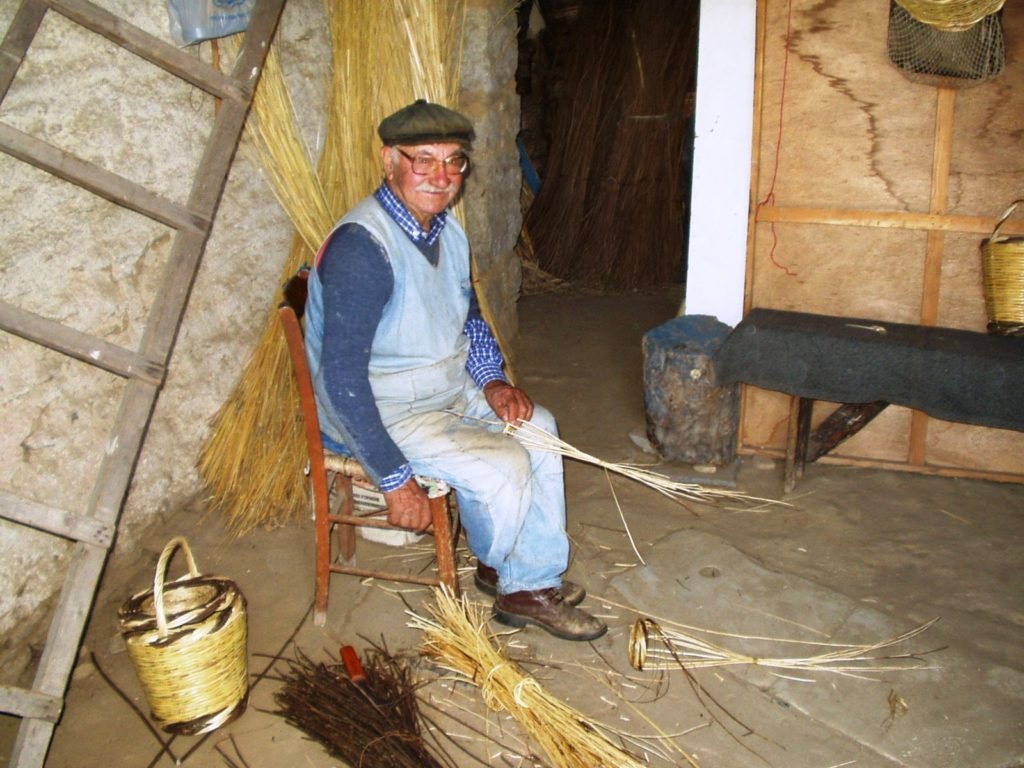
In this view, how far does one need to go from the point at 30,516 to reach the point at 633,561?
5.95ft

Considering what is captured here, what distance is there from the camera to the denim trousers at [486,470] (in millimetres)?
2484

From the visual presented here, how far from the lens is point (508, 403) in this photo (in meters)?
2.71

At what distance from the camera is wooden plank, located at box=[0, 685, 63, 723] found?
7.29 ft

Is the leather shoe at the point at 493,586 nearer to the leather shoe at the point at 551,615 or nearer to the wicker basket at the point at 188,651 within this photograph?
the leather shoe at the point at 551,615

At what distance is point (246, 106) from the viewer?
2957mm

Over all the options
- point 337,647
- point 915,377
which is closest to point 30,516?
point 337,647

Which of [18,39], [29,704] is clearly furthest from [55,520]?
[18,39]

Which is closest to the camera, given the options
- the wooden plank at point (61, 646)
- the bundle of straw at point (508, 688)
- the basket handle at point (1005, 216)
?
the bundle of straw at point (508, 688)

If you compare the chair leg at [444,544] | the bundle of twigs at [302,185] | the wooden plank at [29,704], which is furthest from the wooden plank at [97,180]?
the wooden plank at [29,704]

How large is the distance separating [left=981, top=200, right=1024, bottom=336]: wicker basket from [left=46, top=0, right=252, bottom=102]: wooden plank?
252 centimetres

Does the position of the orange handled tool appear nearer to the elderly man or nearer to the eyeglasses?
the elderly man

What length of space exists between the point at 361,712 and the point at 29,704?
0.82 meters

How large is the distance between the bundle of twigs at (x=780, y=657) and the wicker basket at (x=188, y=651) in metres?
1.04

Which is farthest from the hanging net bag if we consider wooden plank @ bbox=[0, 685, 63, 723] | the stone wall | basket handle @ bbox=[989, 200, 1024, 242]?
wooden plank @ bbox=[0, 685, 63, 723]
